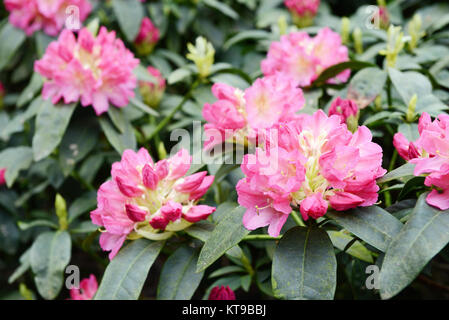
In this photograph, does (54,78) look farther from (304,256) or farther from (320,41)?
(304,256)

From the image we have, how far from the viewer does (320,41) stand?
1460mm

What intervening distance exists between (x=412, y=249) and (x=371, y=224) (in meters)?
0.10

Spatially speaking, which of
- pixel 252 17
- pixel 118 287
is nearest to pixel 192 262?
pixel 118 287

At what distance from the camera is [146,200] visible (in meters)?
1.00

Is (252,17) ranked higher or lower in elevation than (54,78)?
lower

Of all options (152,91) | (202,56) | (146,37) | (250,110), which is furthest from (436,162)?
(146,37)

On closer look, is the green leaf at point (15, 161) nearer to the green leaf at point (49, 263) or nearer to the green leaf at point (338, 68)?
the green leaf at point (49, 263)

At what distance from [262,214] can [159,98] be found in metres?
0.96

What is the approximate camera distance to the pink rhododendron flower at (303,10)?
1.96 metres

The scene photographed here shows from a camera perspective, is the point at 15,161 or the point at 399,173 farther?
the point at 15,161

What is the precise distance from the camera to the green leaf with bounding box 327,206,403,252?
82cm

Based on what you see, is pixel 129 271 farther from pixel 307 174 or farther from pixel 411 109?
pixel 411 109

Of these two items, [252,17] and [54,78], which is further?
[252,17]

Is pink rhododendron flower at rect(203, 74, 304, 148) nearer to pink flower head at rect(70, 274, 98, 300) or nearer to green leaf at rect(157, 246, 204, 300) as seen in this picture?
green leaf at rect(157, 246, 204, 300)
